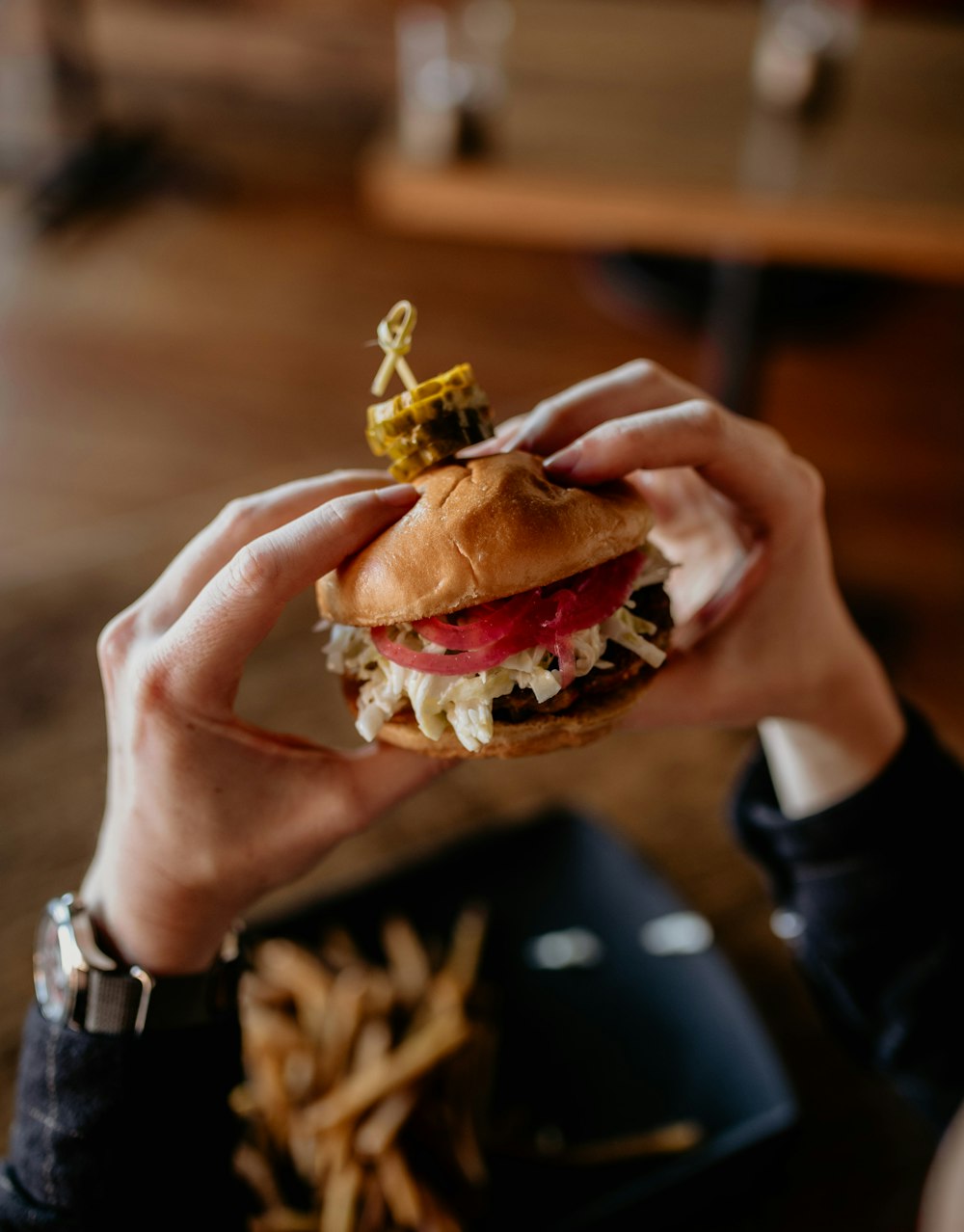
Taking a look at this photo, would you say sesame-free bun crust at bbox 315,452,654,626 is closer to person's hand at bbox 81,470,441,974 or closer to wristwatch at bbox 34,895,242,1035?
person's hand at bbox 81,470,441,974

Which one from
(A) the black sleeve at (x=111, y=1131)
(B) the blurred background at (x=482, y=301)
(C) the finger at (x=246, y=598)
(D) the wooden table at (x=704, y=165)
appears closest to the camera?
(C) the finger at (x=246, y=598)

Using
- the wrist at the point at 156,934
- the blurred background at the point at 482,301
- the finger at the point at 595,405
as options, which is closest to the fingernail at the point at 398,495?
the finger at the point at 595,405

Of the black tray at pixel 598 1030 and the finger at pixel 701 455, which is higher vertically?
the finger at pixel 701 455

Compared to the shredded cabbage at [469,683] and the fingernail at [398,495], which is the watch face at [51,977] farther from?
the fingernail at [398,495]

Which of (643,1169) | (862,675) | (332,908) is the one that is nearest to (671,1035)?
(643,1169)

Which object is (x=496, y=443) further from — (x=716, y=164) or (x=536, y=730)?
(x=716, y=164)

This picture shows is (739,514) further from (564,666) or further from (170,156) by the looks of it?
(170,156)

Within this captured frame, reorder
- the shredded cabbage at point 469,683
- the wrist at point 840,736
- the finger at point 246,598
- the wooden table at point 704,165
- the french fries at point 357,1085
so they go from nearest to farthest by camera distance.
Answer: the finger at point 246,598, the shredded cabbage at point 469,683, the wrist at point 840,736, the french fries at point 357,1085, the wooden table at point 704,165
